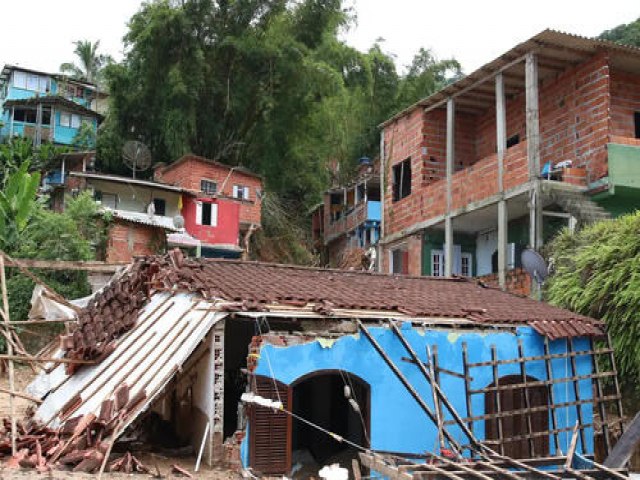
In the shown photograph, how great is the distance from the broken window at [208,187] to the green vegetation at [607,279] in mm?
19960

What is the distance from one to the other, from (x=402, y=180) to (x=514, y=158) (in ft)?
20.9

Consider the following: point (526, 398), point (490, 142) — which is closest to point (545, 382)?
point (526, 398)

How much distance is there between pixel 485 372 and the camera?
12.2 m

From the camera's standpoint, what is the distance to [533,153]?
1838 cm

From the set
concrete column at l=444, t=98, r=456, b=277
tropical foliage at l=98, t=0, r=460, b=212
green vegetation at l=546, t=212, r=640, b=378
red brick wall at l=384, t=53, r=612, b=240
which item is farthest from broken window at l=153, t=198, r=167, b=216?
green vegetation at l=546, t=212, r=640, b=378

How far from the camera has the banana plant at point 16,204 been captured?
23.2 m

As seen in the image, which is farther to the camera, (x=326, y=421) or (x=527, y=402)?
(x=326, y=421)

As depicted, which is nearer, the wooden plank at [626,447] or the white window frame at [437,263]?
the wooden plank at [626,447]

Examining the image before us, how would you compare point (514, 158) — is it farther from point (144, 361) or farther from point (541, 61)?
point (144, 361)

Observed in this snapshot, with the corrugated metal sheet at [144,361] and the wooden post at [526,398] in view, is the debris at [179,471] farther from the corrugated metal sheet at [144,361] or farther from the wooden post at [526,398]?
the wooden post at [526,398]

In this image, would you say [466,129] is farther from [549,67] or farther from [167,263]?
[167,263]

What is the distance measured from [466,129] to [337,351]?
15.2m

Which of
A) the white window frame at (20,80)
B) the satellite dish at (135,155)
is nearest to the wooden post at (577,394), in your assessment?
the satellite dish at (135,155)

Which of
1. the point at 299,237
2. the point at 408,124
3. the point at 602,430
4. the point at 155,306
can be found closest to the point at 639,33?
the point at 299,237
